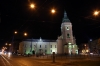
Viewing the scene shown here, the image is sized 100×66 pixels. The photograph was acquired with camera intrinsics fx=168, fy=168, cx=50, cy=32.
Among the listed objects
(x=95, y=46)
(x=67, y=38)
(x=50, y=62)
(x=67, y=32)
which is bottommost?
(x=50, y=62)

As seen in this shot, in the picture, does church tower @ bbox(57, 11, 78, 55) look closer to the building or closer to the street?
the building

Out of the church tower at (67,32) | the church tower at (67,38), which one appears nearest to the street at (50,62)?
the church tower at (67,38)

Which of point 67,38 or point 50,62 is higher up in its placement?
point 67,38

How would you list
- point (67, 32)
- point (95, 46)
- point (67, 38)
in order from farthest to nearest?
1. point (95, 46)
2. point (67, 38)
3. point (67, 32)

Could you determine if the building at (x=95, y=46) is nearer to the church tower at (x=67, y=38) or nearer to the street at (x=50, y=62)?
the church tower at (x=67, y=38)

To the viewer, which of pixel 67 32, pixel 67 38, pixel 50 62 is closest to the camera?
pixel 50 62

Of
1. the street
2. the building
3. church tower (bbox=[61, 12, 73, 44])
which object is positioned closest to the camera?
the street

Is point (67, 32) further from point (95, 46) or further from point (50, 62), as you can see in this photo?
point (50, 62)

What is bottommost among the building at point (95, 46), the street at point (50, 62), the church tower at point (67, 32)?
the street at point (50, 62)

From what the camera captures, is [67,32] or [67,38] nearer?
[67,32]

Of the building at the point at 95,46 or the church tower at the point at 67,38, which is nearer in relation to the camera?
the church tower at the point at 67,38

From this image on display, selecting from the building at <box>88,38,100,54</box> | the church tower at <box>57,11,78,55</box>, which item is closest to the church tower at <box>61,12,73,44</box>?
the church tower at <box>57,11,78,55</box>

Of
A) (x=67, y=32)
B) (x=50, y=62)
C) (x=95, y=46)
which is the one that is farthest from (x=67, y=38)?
(x=50, y=62)

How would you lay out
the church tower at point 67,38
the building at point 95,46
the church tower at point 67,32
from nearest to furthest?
the church tower at point 67,38
the church tower at point 67,32
the building at point 95,46
